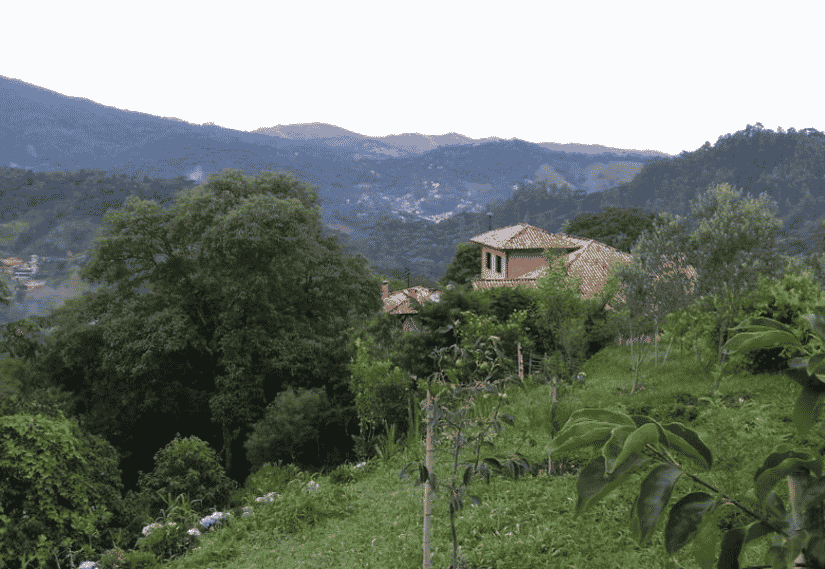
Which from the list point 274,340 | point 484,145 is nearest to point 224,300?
point 274,340

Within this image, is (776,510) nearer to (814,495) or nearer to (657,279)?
(814,495)

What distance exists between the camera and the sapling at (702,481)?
2.44 ft

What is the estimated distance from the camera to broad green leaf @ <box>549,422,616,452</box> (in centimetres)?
84

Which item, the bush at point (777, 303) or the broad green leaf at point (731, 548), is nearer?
the broad green leaf at point (731, 548)

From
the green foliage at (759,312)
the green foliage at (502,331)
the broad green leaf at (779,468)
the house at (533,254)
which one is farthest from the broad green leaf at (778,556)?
the house at (533,254)

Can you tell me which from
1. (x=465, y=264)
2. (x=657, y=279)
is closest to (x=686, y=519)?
(x=657, y=279)

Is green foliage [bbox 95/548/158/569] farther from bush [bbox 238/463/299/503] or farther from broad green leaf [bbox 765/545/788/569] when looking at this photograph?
broad green leaf [bbox 765/545/788/569]

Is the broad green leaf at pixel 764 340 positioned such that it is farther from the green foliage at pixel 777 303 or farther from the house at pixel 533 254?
the house at pixel 533 254

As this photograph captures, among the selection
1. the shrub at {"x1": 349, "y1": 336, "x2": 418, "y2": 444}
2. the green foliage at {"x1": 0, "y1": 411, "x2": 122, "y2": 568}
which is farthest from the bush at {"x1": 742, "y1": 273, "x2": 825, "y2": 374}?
the green foliage at {"x1": 0, "y1": 411, "x2": 122, "y2": 568}

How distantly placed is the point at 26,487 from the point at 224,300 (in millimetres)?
8520

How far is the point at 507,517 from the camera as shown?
4523 millimetres

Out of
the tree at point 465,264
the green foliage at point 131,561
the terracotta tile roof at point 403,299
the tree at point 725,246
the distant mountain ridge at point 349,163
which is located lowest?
the terracotta tile roof at point 403,299

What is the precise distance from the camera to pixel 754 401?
6406mm

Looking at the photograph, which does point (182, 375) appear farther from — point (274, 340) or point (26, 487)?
point (26, 487)
